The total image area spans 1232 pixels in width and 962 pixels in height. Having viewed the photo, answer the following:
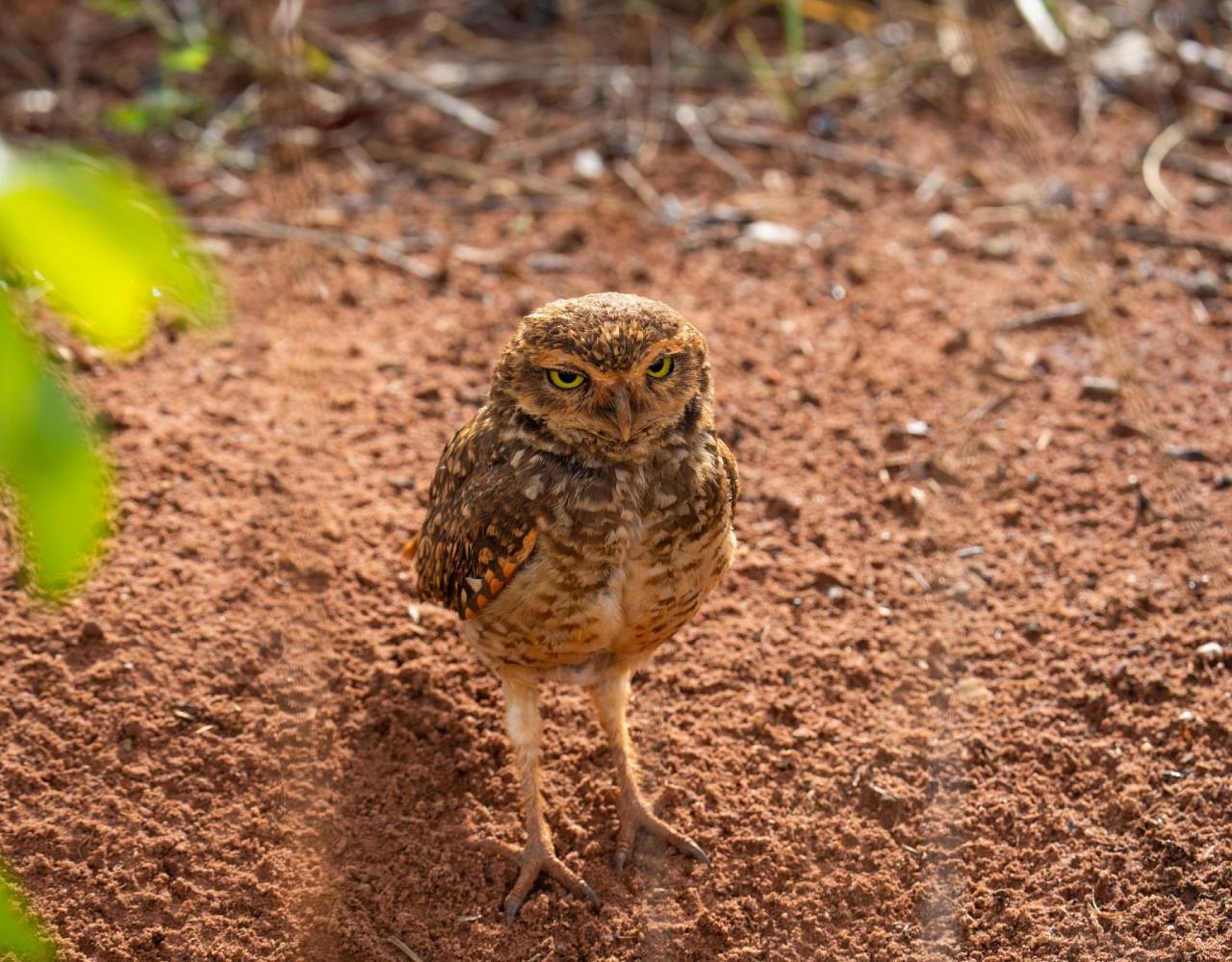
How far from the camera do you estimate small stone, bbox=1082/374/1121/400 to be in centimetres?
529

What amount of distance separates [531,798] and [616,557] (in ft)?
2.78

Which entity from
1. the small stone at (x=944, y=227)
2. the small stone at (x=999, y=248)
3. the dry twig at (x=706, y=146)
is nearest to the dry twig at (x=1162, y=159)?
the small stone at (x=999, y=248)

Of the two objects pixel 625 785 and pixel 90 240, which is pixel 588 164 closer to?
pixel 625 785

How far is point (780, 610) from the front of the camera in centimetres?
444

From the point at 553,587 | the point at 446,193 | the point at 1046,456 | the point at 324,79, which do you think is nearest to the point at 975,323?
the point at 1046,456

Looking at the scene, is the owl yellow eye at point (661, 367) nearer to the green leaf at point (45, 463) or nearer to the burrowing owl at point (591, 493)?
the burrowing owl at point (591, 493)

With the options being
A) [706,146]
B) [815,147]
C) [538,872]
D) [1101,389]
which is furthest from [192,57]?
[538,872]

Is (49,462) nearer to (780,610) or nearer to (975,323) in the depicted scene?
(780,610)

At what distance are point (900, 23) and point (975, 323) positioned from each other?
2.81 m

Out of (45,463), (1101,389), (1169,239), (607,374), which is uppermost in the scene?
(45,463)

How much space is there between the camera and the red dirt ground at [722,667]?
3510 mm

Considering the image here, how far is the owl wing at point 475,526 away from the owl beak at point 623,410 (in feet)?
1.00

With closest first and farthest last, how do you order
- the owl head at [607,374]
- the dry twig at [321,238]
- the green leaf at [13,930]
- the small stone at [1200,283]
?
1. the green leaf at [13,930]
2. the owl head at [607,374]
3. the small stone at [1200,283]
4. the dry twig at [321,238]

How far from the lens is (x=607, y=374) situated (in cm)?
321
